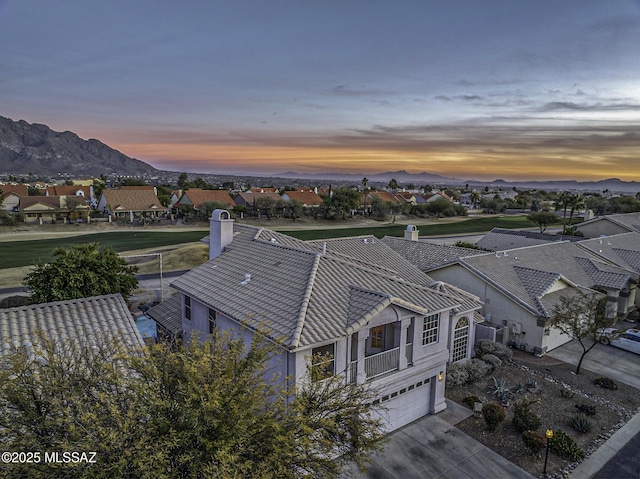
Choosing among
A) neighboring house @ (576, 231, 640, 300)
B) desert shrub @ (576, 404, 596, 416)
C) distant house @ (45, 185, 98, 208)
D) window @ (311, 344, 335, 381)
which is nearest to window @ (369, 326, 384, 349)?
window @ (311, 344, 335, 381)

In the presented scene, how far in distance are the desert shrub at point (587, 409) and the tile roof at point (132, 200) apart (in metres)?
90.1

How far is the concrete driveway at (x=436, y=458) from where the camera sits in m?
13.3

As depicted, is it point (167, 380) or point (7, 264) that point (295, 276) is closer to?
point (167, 380)

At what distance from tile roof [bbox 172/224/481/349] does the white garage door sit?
3.52 m

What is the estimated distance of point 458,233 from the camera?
82.5m

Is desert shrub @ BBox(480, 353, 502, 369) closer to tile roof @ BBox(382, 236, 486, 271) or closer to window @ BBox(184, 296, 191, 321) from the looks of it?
tile roof @ BBox(382, 236, 486, 271)

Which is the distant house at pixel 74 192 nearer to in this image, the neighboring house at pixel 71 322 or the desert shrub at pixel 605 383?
the neighboring house at pixel 71 322

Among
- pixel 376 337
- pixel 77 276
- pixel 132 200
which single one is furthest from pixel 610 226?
pixel 132 200

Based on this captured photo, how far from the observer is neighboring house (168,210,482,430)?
13.1 metres

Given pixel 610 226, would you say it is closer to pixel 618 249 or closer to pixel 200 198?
pixel 618 249

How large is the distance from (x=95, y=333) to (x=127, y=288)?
13530mm

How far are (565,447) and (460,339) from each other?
7001 mm

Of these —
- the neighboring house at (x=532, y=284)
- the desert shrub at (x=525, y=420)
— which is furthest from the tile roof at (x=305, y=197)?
the desert shrub at (x=525, y=420)

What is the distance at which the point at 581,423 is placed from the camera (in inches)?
626
